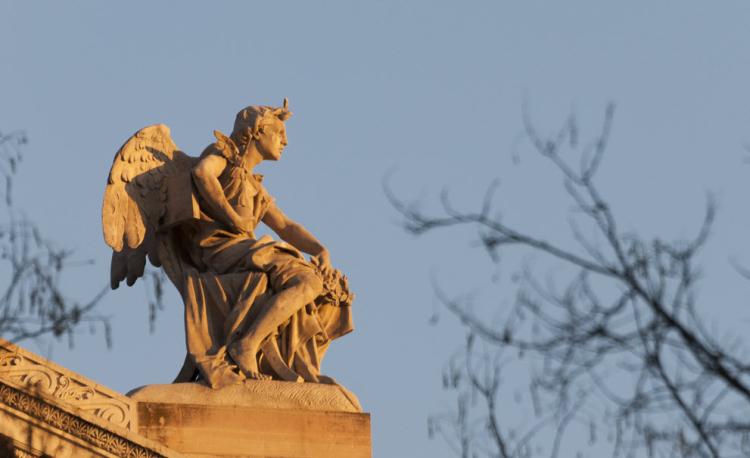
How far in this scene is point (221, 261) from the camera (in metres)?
27.0

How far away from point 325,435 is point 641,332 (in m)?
12.1

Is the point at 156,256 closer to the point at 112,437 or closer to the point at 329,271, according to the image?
the point at 329,271

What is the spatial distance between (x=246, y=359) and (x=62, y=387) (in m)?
2.86

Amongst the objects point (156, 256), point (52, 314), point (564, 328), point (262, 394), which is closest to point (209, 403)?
point (262, 394)

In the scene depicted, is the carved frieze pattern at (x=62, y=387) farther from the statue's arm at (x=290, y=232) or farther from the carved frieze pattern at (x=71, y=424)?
the statue's arm at (x=290, y=232)

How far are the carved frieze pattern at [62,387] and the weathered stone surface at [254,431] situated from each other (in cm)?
A: 49

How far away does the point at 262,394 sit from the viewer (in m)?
25.7

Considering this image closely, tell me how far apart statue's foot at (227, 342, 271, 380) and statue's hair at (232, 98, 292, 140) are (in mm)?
2851

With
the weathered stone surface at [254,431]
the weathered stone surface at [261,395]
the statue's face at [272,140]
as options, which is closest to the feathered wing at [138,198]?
the statue's face at [272,140]

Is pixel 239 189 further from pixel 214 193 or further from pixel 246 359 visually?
pixel 246 359

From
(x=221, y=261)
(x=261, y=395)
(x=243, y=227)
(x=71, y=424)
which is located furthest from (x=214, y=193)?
(x=71, y=424)

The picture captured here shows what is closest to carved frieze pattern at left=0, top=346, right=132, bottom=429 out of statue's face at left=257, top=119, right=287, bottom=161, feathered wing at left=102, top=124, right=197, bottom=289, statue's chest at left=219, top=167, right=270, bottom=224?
feathered wing at left=102, top=124, right=197, bottom=289

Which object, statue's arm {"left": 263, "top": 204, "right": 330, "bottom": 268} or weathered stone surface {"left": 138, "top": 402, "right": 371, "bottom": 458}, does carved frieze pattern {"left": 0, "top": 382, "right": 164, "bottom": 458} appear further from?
statue's arm {"left": 263, "top": 204, "right": 330, "bottom": 268}

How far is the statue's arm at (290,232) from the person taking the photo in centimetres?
2833
